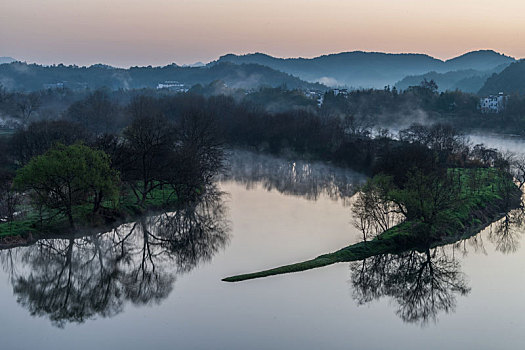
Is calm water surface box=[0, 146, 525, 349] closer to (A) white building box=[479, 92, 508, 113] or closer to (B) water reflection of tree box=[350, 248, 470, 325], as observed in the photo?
(B) water reflection of tree box=[350, 248, 470, 325]

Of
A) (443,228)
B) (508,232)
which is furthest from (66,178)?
(508,232)

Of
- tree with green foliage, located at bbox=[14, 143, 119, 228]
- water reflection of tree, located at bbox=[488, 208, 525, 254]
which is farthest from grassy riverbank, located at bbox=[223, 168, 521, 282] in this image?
tree with green foliage, located at bbox=[14, 143, 119, 228]

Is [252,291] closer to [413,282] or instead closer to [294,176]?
[413,282]

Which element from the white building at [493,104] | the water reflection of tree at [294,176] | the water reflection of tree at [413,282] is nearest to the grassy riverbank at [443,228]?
the water reflection of tree at [413,282]

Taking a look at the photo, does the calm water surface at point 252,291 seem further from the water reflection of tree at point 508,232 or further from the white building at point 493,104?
the white building at point 493,104

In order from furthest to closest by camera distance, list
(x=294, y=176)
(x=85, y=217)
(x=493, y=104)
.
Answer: (x=493, y=104) → (x=294, y=176) → (x=85, y=217)
